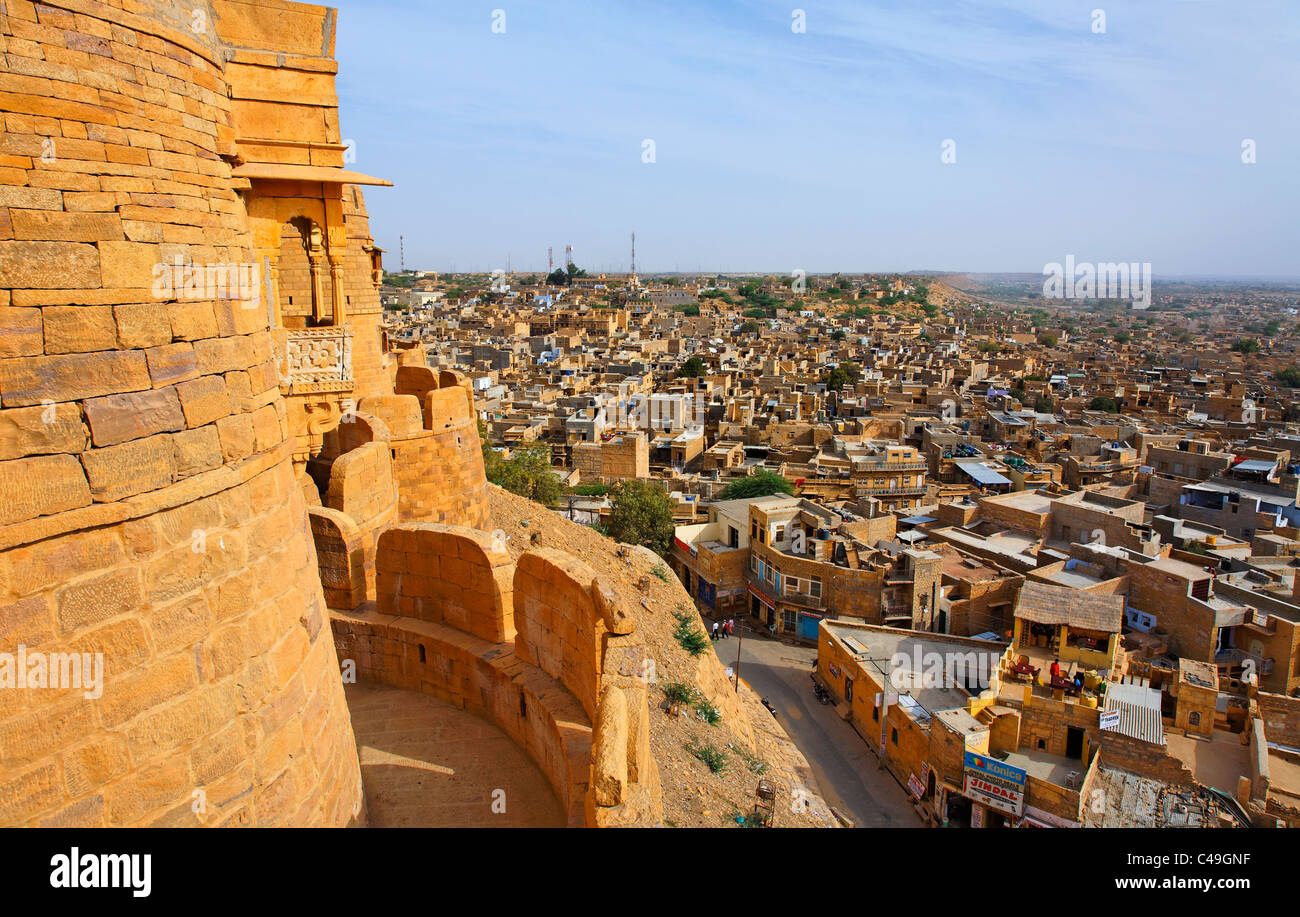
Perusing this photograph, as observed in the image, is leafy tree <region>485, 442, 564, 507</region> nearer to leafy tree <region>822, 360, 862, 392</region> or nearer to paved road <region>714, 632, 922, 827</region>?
paved road <region>714, 632, 922, 827</region>

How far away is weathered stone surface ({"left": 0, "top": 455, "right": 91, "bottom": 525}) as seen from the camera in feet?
9.91

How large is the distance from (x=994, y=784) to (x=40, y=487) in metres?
18.8

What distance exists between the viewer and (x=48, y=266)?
3184 mm

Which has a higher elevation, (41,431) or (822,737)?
(41,431)

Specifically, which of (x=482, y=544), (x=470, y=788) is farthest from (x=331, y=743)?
(x=482, y=544)

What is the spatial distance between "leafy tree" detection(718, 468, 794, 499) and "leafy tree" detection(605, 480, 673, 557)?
443 centimetres

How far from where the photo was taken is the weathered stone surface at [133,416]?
325 centimetres

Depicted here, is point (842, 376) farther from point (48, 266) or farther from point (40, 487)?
point (40, 487)

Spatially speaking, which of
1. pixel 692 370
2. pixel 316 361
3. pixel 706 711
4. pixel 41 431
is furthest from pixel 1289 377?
pixel 41 431

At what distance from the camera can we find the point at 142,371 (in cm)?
343

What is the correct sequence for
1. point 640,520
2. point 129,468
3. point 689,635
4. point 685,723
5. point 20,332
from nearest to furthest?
1. point 20,332
2. point 129,468
3. point 685,723
4. point 689,635
5. point 640,520

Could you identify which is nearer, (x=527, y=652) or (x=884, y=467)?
(x=527, y=652)

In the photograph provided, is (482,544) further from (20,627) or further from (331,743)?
(20,627)

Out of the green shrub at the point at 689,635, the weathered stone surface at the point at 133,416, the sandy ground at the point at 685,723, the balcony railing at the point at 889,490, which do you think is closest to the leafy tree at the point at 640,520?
the sandy ground at the point at 685,723
